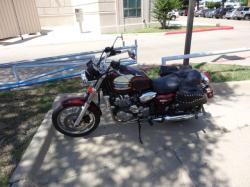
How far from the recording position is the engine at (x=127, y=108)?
346 cm

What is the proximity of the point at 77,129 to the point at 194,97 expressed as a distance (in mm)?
1817

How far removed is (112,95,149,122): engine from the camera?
3461 mm

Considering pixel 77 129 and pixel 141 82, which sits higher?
pixel 141 82

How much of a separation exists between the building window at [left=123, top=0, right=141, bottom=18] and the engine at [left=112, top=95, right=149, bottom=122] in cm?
1543

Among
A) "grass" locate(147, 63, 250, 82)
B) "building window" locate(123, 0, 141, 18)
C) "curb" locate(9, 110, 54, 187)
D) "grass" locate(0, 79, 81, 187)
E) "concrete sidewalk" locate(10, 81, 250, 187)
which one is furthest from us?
"building window" locate(123, 0, 141, 18)

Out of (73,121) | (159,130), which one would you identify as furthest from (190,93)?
(73,121)

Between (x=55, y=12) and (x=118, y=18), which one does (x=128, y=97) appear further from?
(x=55, y=12)

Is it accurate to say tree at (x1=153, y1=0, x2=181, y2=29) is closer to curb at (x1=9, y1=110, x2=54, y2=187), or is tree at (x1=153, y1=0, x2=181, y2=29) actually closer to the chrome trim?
the chrome trim

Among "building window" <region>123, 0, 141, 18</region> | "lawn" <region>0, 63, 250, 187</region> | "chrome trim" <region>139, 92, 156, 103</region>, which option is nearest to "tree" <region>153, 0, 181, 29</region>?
"building window" <region>123, 0, 141, 18</region>

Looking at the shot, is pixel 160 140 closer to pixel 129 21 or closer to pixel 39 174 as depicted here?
pixel 39 174

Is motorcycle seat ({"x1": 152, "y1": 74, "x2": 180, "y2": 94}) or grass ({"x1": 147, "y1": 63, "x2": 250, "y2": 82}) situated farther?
grass ({"x1": 147, "y1": 63, "x2": 250, "y2": 82})

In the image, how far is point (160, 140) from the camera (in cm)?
358

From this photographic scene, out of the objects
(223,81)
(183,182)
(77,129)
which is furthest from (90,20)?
(183,182)

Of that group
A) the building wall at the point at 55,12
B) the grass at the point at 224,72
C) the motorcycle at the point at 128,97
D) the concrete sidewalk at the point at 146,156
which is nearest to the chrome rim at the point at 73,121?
the motorcycle at the point at 128,97
